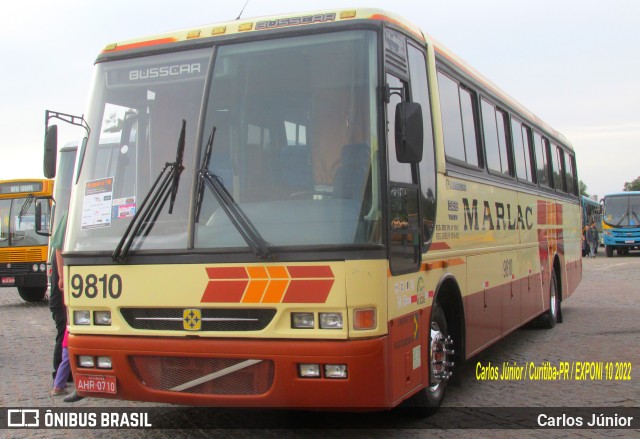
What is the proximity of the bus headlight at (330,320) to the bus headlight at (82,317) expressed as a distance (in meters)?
1.80

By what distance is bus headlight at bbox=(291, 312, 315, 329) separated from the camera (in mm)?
5023

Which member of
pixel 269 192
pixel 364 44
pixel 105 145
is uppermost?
pixel 364 44

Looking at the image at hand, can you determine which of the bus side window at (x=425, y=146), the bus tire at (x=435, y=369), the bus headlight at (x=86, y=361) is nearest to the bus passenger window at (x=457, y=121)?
the bus side window at (x=425, y=146)

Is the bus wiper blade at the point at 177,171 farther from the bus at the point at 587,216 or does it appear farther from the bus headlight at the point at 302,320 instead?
the bus at the point at 587,216

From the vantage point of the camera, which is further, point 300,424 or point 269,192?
point 300,424

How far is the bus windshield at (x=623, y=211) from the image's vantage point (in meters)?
39.2

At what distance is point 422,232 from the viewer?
593 centimetres

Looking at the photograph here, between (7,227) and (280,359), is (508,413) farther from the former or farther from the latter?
(7,227)

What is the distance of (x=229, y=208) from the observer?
5207 millimetres

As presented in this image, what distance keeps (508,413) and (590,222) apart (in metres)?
36.8

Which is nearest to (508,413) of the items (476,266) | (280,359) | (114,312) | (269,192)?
(476,266)

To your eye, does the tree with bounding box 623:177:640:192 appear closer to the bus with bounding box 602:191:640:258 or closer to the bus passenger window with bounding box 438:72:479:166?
the bus with bounding box 602:191:640:258

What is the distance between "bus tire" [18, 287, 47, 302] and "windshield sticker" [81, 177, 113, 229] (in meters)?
15.4

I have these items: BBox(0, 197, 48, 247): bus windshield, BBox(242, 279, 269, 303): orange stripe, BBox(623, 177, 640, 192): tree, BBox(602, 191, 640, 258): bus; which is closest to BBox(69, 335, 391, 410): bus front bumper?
BBox(242, 279, 269, 303): orange stripe
